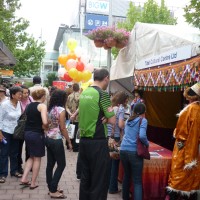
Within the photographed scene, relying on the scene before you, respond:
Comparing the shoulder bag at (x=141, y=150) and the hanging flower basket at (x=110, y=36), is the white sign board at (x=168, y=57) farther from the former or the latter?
the shoulder bag at (x=141, y=150)

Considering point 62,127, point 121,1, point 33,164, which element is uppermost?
point 121,1

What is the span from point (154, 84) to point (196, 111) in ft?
5.33

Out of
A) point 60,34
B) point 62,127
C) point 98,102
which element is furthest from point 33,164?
point 60,34

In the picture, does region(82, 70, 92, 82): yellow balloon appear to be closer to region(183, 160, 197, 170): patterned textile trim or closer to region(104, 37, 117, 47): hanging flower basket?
region(104, 37, 117, 47): hanging flower basket

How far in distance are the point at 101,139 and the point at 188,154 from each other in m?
1.14

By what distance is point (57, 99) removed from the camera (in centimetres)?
516

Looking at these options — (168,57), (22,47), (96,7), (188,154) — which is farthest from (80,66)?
(96,7)

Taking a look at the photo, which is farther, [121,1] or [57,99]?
[121,1]

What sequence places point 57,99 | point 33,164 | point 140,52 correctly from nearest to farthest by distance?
point 57,99, point 33,164, point 140,52

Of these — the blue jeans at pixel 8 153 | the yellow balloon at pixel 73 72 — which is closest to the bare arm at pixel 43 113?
the blue jeans at pixel 8 153

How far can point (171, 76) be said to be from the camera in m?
5.00

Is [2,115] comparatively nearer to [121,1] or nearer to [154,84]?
[154,84]

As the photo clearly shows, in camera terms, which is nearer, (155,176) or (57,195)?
(155,176)

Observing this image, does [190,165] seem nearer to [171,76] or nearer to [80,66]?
[171,76]
